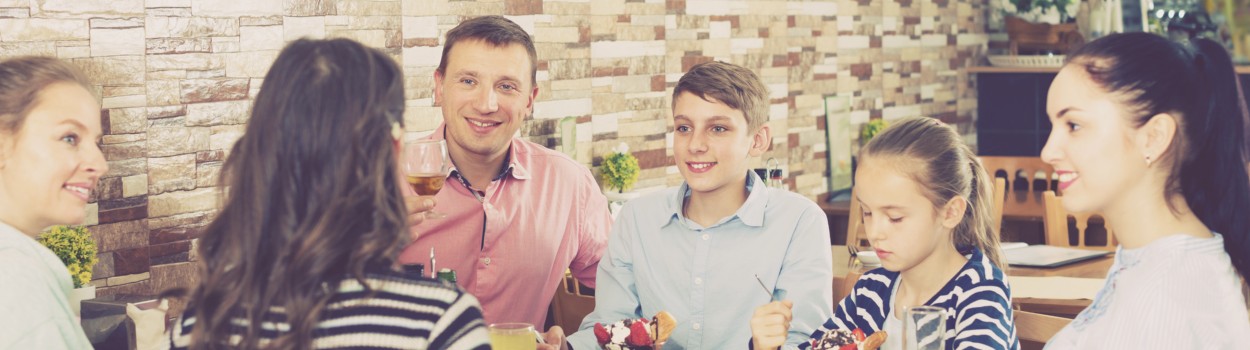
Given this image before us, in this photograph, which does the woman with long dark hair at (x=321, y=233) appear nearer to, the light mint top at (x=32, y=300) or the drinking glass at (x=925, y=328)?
the light mint top at (x=32, y=300)

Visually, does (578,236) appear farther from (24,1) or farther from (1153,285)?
(1153,285)

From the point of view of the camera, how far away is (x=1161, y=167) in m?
1.59

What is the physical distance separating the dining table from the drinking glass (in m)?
0.92

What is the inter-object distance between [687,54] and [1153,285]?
3031 mm

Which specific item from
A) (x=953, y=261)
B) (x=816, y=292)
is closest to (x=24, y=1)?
(x=816, y=292)

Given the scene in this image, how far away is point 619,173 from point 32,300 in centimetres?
251

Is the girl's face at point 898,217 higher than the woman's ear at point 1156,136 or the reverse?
the reverse

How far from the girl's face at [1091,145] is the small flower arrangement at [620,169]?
242 cm

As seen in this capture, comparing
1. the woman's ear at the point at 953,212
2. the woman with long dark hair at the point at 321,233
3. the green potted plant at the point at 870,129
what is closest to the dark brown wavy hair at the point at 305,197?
the woman with long dark hair at the point at 321,233

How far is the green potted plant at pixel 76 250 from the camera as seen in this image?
2.44 meters

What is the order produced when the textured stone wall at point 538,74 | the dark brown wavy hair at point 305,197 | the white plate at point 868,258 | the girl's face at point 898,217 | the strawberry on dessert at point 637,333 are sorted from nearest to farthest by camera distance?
the dark brown wavy hair at point 305,197 → the strawberry on dessert at point 637,333 → the girl's face at point 898,217 → the textured stone wall at point 538,74 → the white plate at point 868,258

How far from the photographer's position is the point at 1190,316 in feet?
4.90

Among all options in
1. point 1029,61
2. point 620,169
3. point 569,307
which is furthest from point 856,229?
point 1029,61

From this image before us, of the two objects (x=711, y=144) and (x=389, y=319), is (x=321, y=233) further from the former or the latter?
(x=711, y=144)
